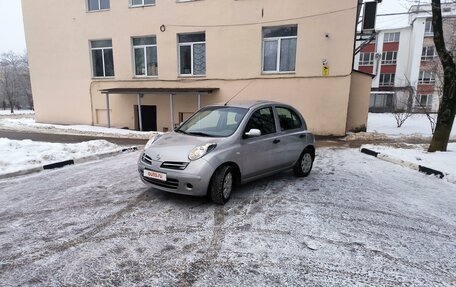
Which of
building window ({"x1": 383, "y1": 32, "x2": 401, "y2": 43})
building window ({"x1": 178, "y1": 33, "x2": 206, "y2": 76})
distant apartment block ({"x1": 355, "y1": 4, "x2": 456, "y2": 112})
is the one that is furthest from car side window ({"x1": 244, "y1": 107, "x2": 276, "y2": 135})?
building window ({"x1": 383, "y1": 32, "x2": 401, "y2": 43})

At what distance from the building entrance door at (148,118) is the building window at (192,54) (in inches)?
108

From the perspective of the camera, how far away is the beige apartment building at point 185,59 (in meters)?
12.4

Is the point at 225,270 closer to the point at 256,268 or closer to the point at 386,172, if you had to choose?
the point at 256,268

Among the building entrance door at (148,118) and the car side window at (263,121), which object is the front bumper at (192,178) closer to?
the car side window at (263,121)

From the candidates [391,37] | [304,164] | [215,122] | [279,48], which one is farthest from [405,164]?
[391,37]

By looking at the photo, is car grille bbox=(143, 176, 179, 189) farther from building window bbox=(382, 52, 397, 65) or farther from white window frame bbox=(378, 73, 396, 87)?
building window bbox=(382, 52, 397, 65)

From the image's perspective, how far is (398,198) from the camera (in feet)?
16.9

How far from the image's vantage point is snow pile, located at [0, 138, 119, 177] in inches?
261

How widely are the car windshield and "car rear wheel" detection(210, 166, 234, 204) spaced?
2.08 ft

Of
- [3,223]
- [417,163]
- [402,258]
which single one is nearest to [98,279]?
[3,223]

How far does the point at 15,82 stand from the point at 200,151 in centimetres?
5016

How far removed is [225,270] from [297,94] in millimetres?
11025

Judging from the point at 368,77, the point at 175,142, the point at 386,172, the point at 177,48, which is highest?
the point at 177,48

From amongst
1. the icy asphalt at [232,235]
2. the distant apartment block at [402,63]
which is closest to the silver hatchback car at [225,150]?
the icy asphalt at [232,235]
